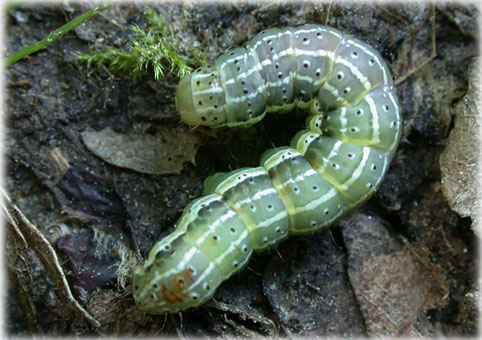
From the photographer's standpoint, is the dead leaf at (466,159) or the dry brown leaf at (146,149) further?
the dry brown leaf at (146,149)

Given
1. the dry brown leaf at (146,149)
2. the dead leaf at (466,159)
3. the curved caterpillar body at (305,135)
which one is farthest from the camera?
the dry brown leaf at (146,149)

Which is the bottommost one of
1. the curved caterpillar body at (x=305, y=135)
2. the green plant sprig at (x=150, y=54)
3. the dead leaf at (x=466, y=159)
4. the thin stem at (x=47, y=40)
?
the dead leaf at (x=466, y=159)

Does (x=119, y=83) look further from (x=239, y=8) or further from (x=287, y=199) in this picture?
(x=287, y=199)

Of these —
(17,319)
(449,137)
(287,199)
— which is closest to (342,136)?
(287,199)

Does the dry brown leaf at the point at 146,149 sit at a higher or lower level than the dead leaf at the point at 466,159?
higher

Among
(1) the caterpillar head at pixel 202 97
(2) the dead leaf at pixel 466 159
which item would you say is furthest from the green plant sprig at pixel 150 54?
(2) the dead leaf at pixel 466 159

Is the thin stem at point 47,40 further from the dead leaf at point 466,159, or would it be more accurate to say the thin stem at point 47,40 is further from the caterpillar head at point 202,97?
the dead leaf at point 466,159

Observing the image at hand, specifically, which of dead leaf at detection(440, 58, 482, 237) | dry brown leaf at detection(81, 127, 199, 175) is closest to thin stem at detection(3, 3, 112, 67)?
dry brown leaf at detection(81, 127, 199, 175)

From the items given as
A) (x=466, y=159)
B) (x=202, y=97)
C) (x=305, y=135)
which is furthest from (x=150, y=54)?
(x=466, y=159)
